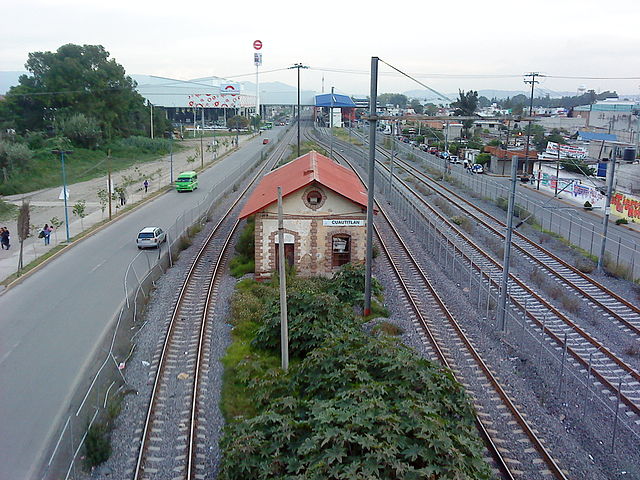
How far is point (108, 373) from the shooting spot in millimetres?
14031

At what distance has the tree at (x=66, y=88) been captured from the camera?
70.8 meters

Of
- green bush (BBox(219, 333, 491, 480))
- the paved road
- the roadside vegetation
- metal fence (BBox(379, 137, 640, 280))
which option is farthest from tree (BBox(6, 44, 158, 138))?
green bush (BBox(219, 333, 491, 480))

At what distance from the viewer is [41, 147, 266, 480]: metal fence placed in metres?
10.7

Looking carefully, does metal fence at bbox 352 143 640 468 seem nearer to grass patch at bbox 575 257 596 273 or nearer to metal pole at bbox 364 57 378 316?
metal pole at bbox 364 57 378 316

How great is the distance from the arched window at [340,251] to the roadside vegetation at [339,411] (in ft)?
23.6

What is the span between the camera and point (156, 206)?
1571 inches

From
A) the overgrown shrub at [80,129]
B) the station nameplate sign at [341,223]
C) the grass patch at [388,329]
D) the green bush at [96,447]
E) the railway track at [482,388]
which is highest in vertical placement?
the overgrown shrub at [80,129]

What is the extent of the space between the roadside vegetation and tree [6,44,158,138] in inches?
2556

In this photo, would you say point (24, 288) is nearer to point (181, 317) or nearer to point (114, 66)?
point (181, 317)

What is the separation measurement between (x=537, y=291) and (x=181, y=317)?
11955 millimetres

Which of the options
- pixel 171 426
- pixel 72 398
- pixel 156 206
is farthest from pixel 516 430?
pixel 156 206

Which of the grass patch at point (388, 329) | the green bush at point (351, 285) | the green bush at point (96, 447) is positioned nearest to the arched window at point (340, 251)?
the green bush at point (351, 285)

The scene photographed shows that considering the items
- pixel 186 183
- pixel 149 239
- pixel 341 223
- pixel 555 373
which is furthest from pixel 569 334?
pixel 186 183

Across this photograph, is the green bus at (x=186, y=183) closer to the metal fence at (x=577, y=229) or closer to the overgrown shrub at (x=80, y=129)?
the metal fence at (x=577, y=229)
